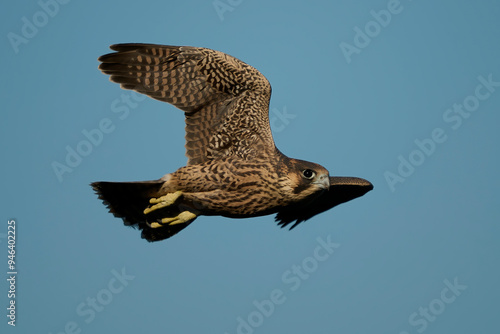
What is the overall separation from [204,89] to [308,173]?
2297 millimetres

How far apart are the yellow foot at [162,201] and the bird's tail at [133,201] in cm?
17

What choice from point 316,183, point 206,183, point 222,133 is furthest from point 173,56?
point 316,183

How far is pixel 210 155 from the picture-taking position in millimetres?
11539

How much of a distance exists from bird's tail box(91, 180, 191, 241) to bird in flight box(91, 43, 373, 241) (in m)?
0.01

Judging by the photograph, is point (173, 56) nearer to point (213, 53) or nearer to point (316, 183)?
point (213, 53)

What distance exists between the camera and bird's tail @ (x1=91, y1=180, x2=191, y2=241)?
35.2 ft

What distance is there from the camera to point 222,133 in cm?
1162

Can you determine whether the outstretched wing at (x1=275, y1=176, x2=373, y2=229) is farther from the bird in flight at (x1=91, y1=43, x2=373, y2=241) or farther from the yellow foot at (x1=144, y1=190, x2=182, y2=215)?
the yellow foot at (x1=144, y1=190, x2=182, y2=215)

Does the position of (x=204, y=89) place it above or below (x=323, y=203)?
above

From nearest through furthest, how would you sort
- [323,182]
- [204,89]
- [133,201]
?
[323,182] < [133,201] < [204,89]

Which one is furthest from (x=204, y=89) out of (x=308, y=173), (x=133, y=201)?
(x=308, y=173)

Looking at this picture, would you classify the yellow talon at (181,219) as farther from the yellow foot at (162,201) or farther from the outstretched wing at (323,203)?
the outstretched wing at (323,203)

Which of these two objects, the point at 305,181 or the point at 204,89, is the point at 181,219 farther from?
the point at 204,89

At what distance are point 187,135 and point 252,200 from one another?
171 centimetres
